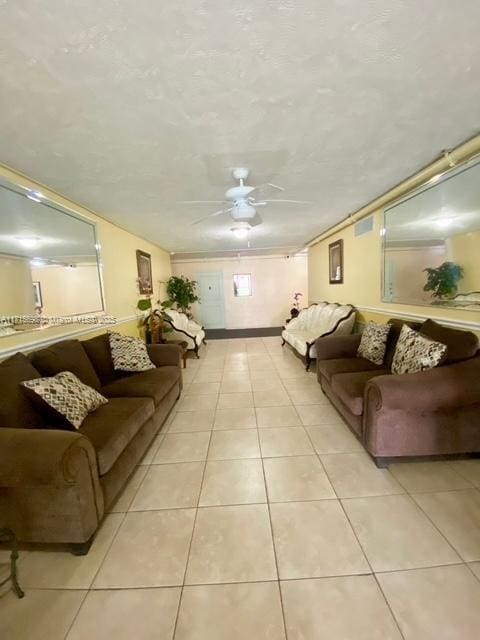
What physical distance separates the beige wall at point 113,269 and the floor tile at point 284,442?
2085mm

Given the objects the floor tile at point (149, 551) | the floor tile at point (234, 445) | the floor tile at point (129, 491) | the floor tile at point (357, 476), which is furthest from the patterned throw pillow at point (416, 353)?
the floor tile at point (129, 491)

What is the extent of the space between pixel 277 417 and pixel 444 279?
6.51 ft

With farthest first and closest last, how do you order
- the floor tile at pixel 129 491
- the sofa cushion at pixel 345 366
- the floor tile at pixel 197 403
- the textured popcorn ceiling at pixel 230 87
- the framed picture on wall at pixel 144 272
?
the framed picture on wall at pixel 144 272
the floor tile at pixel 197 403
the sofa cushion at pixel 345 366
the floor tile at pixel 129 491
the textured popcorn ceiling at pixel 230 87

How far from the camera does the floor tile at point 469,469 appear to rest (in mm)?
1753

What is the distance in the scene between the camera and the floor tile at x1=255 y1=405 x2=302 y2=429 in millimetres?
2566

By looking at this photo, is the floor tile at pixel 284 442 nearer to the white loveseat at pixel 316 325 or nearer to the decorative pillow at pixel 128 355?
the decorative pillow at pixel 128 355

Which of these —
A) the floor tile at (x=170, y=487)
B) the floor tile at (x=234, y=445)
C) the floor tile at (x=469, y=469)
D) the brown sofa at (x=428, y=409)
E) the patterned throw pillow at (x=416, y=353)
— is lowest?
the floor tile at (x=170, y=487)

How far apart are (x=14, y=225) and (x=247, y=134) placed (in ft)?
6.25

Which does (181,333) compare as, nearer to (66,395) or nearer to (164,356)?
(164,356)

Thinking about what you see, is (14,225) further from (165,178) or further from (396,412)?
(396,412)

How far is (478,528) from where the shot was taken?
1.41m

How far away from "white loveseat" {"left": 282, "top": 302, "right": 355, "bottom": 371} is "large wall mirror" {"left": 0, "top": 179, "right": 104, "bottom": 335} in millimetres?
2928

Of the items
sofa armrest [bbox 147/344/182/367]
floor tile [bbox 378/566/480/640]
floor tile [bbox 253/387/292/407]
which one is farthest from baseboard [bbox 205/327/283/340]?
floor tile [bbox 378/566/480/640]

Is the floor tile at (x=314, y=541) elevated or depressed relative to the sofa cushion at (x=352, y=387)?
Answer: depressed
